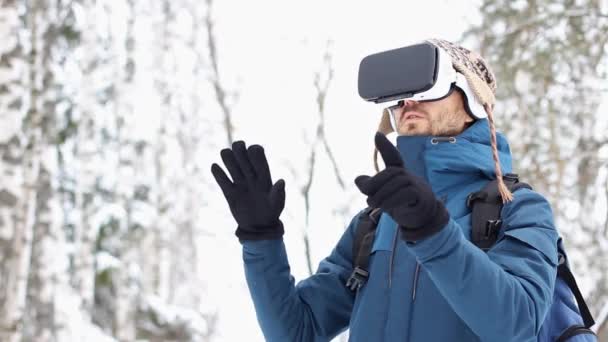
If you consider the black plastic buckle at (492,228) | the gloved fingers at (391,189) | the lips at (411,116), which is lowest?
the black plastic buckle at (492,228)

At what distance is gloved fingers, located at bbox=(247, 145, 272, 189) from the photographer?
6.24 feet

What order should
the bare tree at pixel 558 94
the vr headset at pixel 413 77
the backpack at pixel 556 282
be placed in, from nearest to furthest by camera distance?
the backpack at pixel 556 282 < the vr headset at pixel 413 77 < the bare tree at pixel 558 94

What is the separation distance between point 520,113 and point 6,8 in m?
6.29

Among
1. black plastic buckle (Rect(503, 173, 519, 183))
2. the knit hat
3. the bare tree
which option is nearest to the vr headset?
the knit hat

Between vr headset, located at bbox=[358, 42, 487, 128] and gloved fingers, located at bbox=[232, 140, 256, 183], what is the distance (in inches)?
12.7

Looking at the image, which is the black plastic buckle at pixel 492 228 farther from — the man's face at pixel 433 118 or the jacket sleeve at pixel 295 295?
the jacket sleeve at pixel 295 295

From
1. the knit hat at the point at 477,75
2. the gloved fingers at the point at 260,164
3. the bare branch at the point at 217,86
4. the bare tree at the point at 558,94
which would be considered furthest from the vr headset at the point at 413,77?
the bare branch at the point at 217,86

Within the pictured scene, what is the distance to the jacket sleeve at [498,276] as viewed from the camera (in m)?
1.51

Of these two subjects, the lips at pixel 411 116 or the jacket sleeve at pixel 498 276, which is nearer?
the jacket sleeve at pixel 498 276

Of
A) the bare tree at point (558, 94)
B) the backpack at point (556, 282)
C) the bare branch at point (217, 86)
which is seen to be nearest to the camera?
the backpack at point (556, 282)

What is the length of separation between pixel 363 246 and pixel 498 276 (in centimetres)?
53

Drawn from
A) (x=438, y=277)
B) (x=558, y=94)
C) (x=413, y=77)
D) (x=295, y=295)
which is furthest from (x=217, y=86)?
(x=438, y=277)

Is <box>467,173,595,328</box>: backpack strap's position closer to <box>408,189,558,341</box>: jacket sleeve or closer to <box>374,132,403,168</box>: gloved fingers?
<box>408,189,558,341</box>: jacket sleeve

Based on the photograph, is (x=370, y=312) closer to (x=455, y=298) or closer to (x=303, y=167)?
(x=455, y=298)
